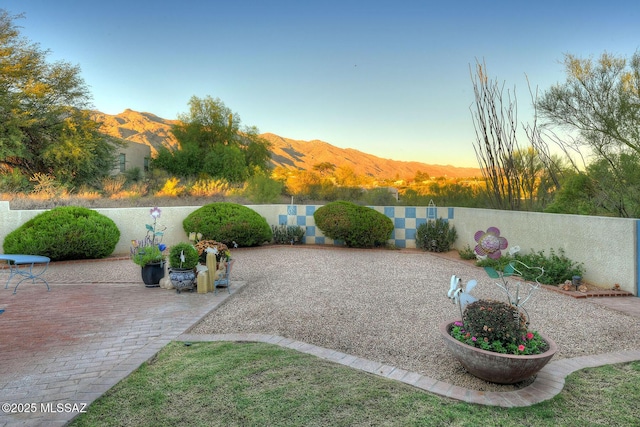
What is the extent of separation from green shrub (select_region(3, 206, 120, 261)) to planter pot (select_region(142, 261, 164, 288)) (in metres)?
3.27

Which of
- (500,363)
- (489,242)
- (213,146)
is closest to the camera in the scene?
(500,363)

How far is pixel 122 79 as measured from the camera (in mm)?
18016

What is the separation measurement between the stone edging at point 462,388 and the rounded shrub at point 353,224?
641cm

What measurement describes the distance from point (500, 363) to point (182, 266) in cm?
447

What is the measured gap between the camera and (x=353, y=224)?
10109 millimetres

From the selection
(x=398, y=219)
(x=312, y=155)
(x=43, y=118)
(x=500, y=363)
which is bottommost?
(x=500, y=363)

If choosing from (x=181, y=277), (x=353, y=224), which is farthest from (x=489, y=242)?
(x=353, y=224)

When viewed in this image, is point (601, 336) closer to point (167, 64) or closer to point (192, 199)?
point (192, 199)

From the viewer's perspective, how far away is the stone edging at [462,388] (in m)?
2.67

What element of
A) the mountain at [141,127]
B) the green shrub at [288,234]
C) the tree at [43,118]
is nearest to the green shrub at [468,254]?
the green shrub at [288,234]

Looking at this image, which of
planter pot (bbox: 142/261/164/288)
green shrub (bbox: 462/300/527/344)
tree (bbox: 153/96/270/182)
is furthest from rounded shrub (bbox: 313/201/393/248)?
tree (bbox: 153/96/270/182)

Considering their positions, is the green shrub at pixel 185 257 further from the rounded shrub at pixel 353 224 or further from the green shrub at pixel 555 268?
the green shrub at pixel 555 268

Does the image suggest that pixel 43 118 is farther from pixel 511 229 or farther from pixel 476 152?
pixel 511 229

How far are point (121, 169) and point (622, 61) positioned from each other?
94.6ft
